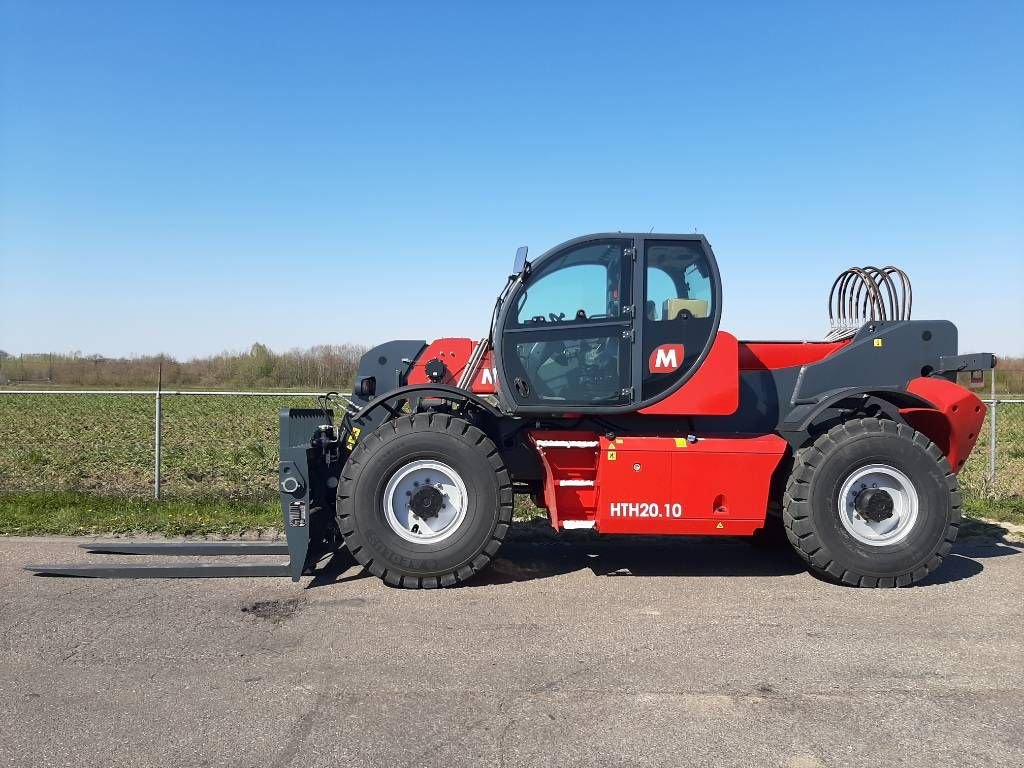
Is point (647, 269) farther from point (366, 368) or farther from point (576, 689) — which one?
point (576, 689)

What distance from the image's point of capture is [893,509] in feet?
20.3

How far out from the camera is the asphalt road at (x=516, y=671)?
3.43m

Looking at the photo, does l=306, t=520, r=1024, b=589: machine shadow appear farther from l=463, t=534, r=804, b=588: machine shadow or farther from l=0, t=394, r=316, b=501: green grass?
l=0, t=394, r=316, b=501: green grass

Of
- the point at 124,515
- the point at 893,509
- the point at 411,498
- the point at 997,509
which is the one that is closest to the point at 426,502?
the point at 411,498

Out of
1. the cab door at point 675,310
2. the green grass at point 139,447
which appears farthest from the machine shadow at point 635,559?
the green grass at point 139,447

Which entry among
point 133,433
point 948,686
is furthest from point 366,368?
point 133,433

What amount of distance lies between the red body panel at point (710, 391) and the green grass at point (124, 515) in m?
4.24

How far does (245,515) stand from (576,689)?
5.29 m

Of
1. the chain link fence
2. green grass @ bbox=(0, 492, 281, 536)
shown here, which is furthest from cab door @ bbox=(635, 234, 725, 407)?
green grass @ bbox=(0, 492, 281, 536)

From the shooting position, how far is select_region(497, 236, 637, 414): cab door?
6.30m

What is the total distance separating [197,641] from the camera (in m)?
4.71

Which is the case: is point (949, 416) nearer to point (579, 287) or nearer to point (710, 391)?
point (710, 391)

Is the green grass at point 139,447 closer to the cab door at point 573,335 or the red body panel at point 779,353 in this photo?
the cab door at point 573,335

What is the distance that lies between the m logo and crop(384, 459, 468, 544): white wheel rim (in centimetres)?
177
